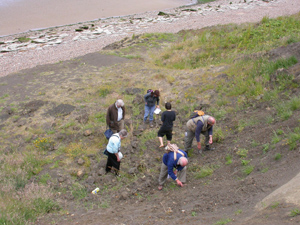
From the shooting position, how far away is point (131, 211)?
228 inches

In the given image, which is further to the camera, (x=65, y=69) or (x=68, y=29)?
(x=68, y=29)

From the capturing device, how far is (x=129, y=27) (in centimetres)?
2692

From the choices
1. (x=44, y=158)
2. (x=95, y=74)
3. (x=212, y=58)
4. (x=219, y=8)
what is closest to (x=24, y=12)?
(x=219, y=8)

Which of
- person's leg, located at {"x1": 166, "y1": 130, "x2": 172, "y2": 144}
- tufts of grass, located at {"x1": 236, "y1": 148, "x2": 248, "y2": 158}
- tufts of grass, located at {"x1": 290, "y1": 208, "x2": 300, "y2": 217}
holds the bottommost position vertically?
person's leg, located at {"x1": 166, "y1": 130, "x2": 172, "y2": 144}

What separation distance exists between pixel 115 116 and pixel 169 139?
1.67 meters

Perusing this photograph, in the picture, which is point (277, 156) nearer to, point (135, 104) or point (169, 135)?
point (169, 135)

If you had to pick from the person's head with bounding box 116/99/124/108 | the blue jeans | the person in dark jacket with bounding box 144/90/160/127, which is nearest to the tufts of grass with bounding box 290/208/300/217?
the person's head with bounding box 116/99/124/108

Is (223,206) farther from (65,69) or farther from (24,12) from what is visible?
(24,12)

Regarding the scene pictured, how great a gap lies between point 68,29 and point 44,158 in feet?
72.4

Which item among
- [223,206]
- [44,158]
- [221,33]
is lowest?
[44,158]

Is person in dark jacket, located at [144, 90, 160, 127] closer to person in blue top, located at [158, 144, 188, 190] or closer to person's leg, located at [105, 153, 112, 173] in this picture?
person's leg, located at [105, 153, 112, 173]

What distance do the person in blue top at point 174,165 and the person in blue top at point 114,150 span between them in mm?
1205

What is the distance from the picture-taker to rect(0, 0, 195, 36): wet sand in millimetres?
30664

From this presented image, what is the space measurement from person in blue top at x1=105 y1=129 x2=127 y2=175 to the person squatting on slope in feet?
5.62
